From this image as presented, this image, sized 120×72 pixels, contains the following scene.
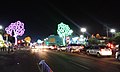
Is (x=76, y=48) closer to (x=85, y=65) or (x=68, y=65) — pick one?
(x=68, y=65)

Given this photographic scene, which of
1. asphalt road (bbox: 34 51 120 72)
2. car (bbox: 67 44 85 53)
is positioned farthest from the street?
car (bbox: 67 44 85 53)

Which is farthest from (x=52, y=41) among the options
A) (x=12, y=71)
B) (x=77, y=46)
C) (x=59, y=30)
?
(x=12, y=71)

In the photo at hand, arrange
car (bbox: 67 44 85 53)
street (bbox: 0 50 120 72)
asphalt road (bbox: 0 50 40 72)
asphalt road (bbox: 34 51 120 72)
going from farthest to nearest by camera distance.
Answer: car (bbox: 67 44 85 53) → asphalt road (bbox: 0 50 40 72) → street (bbox: 0 50 120 72) → asphalt road (bbox: 34 51 120 72)

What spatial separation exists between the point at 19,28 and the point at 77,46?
36523mm

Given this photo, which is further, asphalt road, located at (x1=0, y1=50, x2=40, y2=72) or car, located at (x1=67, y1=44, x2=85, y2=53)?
car, located at (x1=67, y1=44, x2=85, y2=53)

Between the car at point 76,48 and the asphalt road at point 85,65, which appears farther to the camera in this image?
the car at point 76,48

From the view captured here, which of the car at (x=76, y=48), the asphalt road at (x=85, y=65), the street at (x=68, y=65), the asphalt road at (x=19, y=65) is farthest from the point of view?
the car at (x=76, y=48)

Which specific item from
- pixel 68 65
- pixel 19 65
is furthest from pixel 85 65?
pixel 19 65

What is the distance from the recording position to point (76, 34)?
7008 inches

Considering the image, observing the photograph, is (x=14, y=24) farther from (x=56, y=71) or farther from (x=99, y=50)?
(x=56, y=71)

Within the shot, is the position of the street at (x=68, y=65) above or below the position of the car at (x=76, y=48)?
below

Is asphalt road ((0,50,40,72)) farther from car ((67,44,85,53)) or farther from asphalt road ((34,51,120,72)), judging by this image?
car ((67,44,85,53))

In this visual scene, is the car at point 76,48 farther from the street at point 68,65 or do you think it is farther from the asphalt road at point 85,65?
the asphalt road at point 85,65

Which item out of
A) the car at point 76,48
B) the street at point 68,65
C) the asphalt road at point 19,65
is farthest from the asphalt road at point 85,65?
the car at point 76,48
